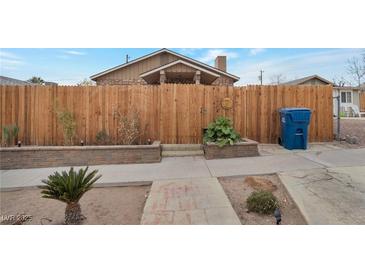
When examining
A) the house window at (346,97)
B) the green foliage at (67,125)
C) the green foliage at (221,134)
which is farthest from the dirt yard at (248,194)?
the house window at (346,97)

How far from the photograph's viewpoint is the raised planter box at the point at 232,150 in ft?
21.9

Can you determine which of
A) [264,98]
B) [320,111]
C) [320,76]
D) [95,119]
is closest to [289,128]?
[264,98]

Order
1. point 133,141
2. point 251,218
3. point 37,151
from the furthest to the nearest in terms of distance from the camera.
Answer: point 133,141 → point 37,151 → point 251,218

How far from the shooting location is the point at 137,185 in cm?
495

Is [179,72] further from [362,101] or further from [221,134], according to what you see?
[362,101]

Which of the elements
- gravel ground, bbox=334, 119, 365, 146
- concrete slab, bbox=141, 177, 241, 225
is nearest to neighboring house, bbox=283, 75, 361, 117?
gravel ground, bbox=334, 119, 365, 146

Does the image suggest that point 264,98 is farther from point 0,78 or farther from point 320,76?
point 320,76

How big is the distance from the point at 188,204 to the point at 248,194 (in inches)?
47.0

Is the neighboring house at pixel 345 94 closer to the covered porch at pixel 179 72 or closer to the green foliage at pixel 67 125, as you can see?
the covered porch at pixel 179 72

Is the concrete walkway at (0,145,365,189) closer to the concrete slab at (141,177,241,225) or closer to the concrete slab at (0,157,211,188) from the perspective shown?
the concrete slab at (0,157,211,188)

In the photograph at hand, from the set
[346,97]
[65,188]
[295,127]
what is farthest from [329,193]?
[346,97]

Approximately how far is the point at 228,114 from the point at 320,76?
2106cm

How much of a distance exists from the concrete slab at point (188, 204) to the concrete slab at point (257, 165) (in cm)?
80

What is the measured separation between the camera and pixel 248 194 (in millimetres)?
4238
